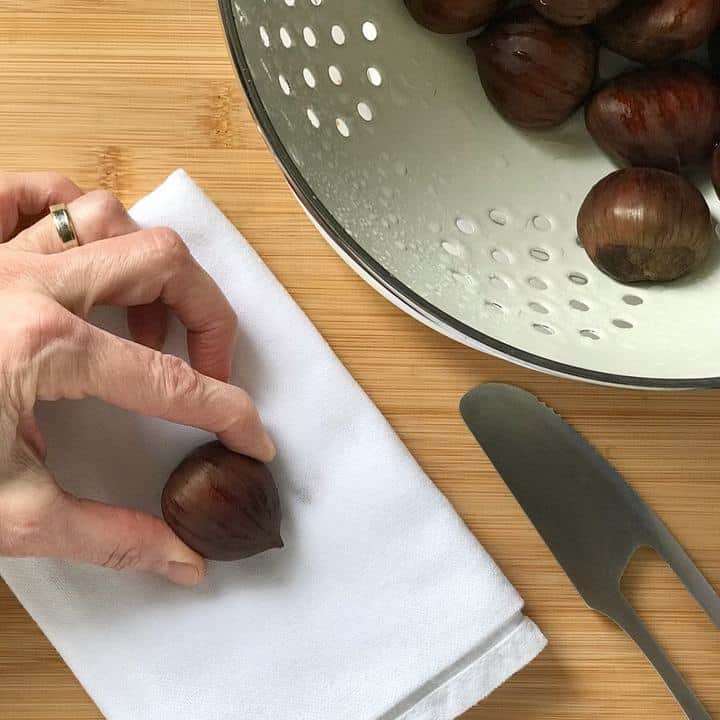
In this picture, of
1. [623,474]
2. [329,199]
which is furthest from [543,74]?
[623,474]

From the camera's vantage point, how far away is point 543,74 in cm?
66

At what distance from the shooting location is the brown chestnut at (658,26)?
0.64 meters

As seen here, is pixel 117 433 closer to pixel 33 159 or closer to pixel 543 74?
pixel 33 159

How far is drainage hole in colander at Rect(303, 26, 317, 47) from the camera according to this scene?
628 mm

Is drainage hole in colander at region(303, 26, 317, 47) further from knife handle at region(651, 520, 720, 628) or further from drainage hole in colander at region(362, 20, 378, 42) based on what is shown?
knife handle at region(651, 520, 720, 628)

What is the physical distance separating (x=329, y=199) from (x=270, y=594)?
315 millimetres

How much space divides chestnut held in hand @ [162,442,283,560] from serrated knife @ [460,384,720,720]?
6.9 inches

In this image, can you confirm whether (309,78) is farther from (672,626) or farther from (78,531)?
(672,626)

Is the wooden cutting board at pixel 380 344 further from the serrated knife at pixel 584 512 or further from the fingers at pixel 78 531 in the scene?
the fingers at pixel 78 531

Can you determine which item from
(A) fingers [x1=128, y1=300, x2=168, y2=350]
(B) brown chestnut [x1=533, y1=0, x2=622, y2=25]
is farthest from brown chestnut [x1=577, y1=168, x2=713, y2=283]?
(A) fingers [x1=128, y1=300, x2=168, y2=350]

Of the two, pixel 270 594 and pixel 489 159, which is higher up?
pixel 489 159

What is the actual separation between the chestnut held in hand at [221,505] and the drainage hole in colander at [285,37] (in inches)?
11.2

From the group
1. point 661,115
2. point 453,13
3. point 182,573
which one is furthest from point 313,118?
point 182,573

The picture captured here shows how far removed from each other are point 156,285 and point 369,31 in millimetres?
230
